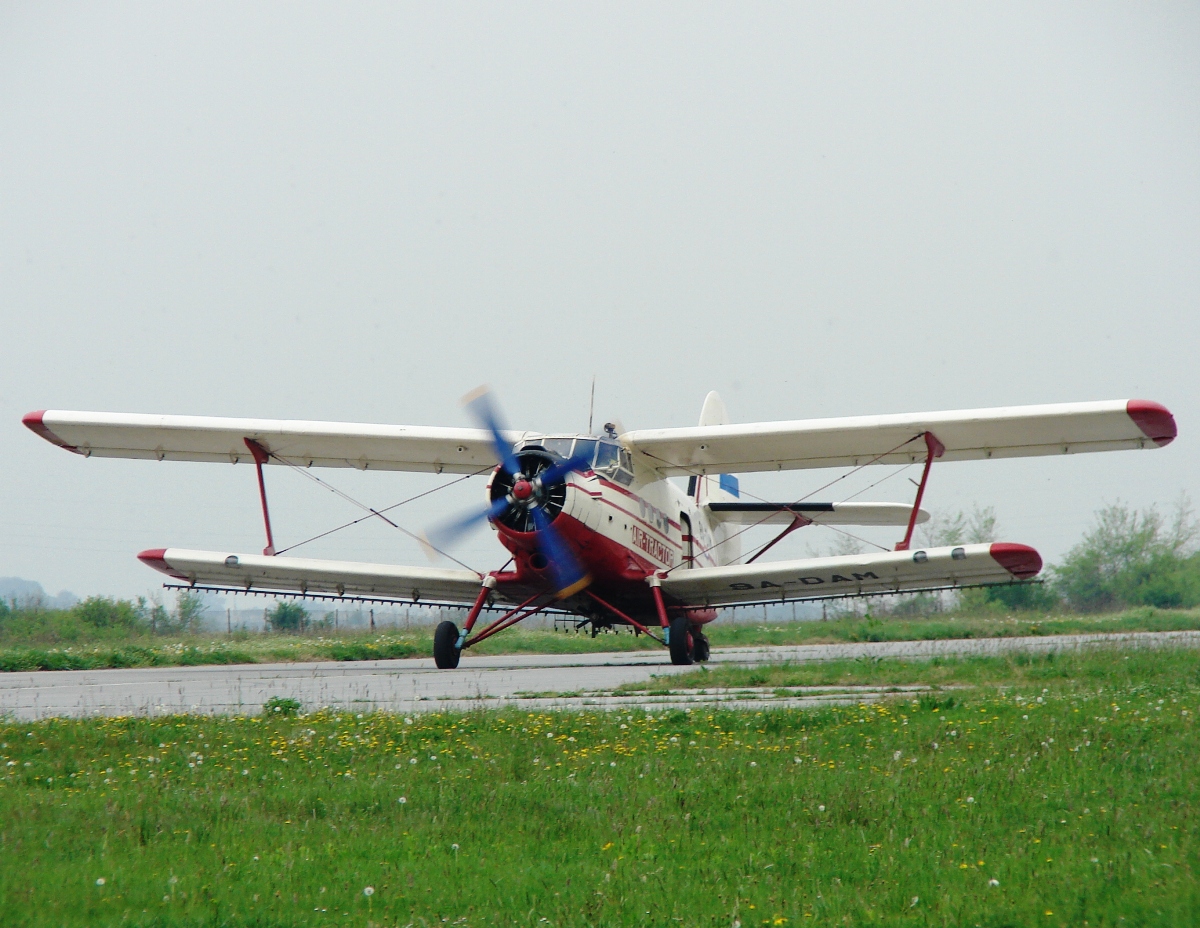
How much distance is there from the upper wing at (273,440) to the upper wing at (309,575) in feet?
7.51

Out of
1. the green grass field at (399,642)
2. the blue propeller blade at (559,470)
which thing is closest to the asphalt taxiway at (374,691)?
the blue propeller blade at (559,470)

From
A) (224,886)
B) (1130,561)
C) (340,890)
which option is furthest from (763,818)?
(1130,561)

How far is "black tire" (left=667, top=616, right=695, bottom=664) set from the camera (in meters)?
18.5

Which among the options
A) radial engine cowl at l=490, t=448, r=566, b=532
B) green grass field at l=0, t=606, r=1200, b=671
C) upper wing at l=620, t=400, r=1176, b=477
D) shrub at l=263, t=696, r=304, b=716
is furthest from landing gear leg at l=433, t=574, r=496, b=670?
shrub at l=263, t=696, r=304, b=716

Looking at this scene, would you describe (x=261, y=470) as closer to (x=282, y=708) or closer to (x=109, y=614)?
(x=282, y=708)

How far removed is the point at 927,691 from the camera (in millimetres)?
11680

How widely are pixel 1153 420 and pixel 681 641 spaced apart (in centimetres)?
789

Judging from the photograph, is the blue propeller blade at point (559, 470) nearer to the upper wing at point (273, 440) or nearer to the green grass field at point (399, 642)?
the upper wing at point (273, 440)

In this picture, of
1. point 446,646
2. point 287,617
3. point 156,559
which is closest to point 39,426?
point 156,559

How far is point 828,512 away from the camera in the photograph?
22656 millimetres

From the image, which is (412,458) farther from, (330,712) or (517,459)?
(330,712)

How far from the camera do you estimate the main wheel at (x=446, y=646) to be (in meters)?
18.6

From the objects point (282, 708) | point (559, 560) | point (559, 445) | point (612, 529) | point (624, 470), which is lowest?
point (282, 708)

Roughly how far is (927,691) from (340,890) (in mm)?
8341
